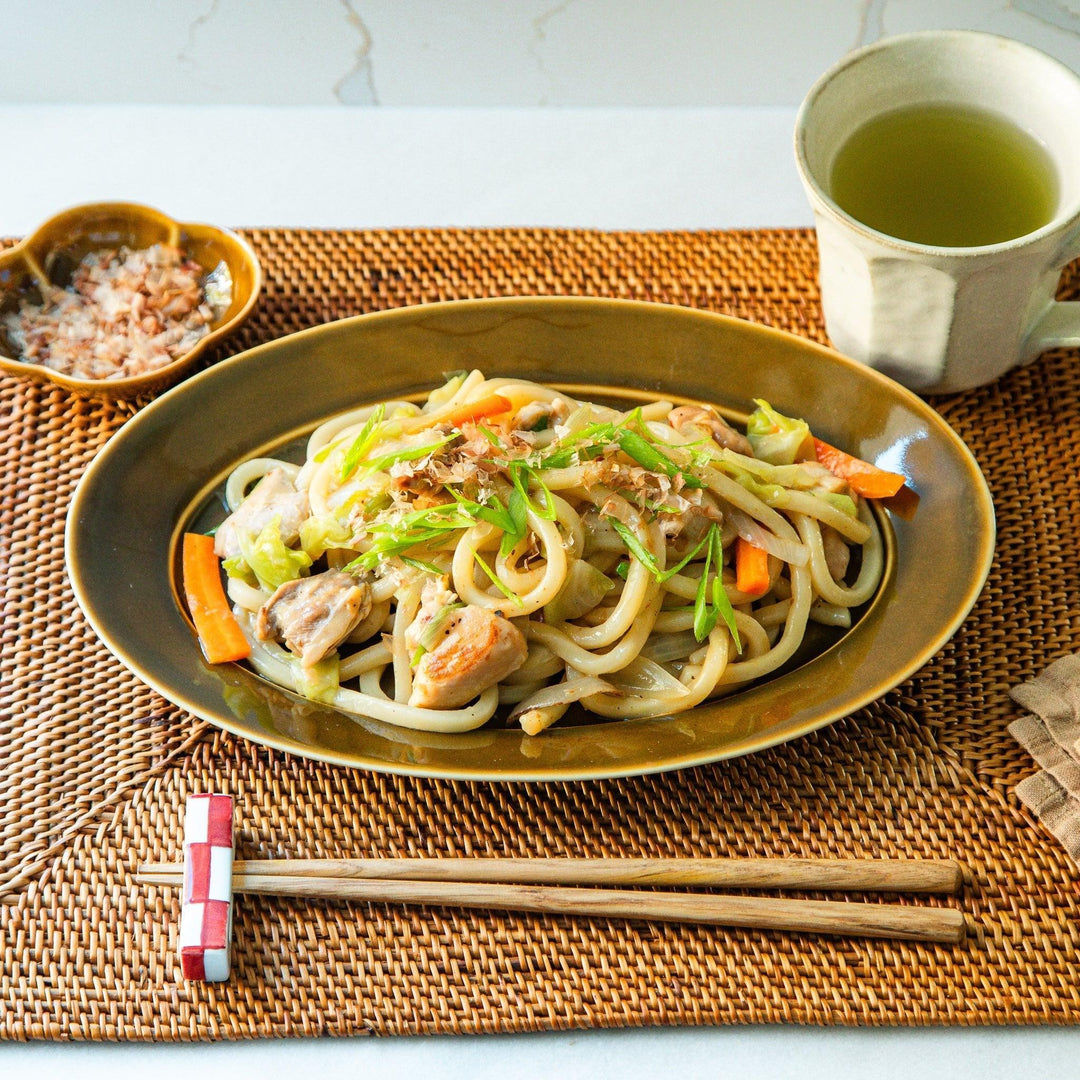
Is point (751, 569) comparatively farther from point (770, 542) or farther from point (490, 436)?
point (490, 436)

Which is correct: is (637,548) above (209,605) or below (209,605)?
above

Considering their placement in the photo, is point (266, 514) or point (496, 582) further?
point (266, 514)

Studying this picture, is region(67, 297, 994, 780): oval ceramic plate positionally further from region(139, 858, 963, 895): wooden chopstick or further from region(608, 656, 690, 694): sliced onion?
region(139, 858, 963, 895): wooden chopstick

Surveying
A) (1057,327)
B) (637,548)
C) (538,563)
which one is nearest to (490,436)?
(538,563)

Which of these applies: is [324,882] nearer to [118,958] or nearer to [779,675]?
[118,958]

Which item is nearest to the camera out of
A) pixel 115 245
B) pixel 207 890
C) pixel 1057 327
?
pixel 207 890

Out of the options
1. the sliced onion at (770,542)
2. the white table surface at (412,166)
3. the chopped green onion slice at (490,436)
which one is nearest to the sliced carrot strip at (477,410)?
the chopped green onion slice at (490,436)

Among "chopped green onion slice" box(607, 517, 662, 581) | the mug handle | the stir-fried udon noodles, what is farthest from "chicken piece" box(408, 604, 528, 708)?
the mug handle
